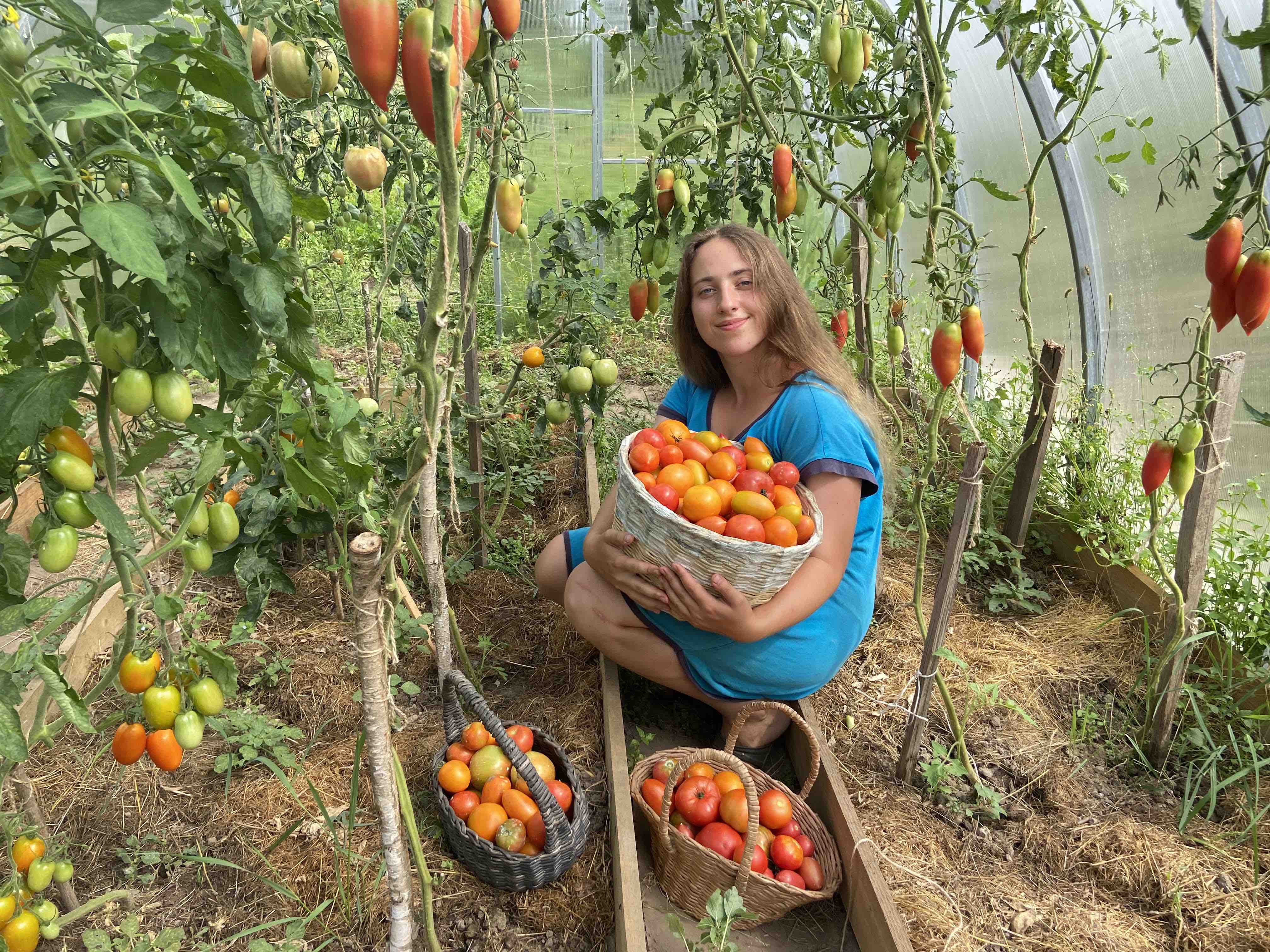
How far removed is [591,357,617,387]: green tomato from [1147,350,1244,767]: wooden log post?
150 cm

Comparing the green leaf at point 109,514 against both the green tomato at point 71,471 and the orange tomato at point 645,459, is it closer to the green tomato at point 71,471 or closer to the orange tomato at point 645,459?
the green tomato at point 71,471

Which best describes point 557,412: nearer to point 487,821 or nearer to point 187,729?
point 487,821

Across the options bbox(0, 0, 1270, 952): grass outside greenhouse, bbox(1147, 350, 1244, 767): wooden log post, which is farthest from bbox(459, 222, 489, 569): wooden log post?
bbox(1147, 350, 1244, 767): wooden log post

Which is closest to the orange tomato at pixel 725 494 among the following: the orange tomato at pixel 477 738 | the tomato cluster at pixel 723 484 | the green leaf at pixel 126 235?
A: the tomato cluster at pixel 723 484

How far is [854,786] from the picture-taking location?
6.19 feet

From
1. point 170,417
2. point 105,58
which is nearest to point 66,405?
point 170,417

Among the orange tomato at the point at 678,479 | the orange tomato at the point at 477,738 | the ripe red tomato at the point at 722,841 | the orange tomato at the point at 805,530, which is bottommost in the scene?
the ripe red tomato at the point at 722,841

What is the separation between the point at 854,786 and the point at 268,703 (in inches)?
57.8

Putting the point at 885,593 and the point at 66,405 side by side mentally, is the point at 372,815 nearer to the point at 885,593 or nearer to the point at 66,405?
the point at 66,405

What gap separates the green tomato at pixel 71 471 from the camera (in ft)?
2.92

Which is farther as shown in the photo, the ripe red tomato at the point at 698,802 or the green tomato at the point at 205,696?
the ripe red tomato at the point at 698,802

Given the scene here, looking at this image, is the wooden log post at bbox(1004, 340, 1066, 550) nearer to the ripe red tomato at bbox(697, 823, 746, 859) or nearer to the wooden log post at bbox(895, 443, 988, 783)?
the wooden log post at bbox(895, 443, 988, 783)

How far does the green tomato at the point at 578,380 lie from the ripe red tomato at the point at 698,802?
4.00ft

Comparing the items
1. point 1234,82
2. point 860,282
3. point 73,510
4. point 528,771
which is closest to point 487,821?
point 528,771
